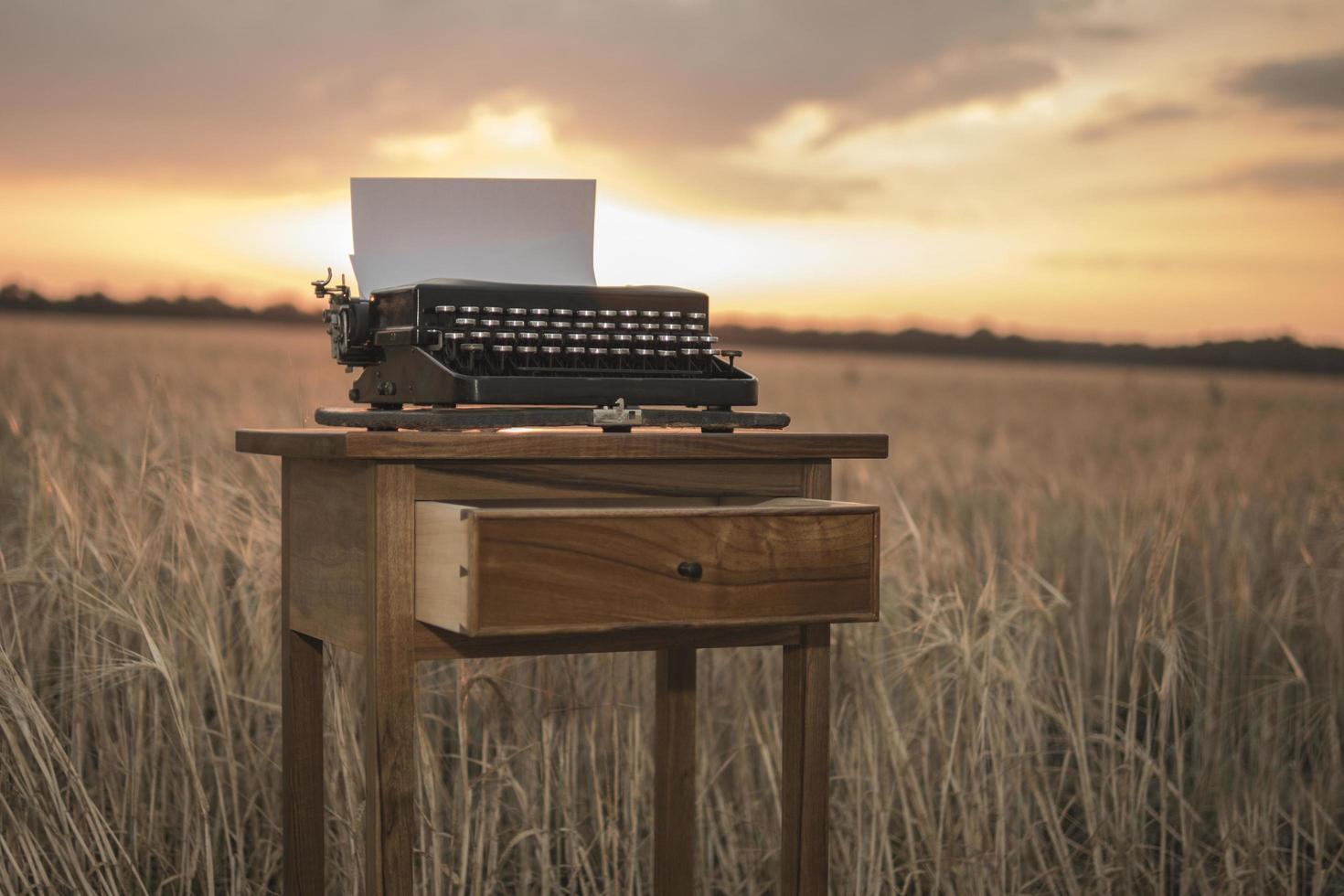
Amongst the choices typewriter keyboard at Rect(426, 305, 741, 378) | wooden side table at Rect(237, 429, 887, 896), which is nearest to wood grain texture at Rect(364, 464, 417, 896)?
wooden side table at Rect(237, 429, 887, 896)

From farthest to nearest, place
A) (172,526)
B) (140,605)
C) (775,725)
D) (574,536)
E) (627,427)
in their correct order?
(775,725)
(172,526)
(140,605)
(627,427)
(574,536)

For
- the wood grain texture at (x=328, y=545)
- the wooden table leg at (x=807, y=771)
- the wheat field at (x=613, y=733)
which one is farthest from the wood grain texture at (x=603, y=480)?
the wheat field at (x=613, y=733)

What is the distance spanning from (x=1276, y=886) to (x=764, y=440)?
6.93 feet

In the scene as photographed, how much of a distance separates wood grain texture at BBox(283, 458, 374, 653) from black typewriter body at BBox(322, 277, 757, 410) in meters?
0.15

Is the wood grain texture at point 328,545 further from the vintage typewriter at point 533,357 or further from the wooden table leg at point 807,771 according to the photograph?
the wooden table leg at point 807,771

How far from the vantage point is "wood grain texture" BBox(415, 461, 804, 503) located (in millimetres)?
2123

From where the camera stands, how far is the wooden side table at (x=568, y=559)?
6.43ft

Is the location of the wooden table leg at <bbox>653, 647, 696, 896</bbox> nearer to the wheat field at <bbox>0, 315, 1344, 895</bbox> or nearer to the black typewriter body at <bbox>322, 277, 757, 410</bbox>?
the wheat field at <bbox>0, 315, 1344, 895</bbox>

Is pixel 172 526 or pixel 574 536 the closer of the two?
pixel 574 536

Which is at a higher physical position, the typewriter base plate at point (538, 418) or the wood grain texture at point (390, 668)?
the typewriter base plate at point (538, 418)

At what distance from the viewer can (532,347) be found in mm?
2215

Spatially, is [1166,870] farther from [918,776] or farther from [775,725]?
[775,725]

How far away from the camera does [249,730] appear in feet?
11.5

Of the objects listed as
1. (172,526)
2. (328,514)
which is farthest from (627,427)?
(172,526)
